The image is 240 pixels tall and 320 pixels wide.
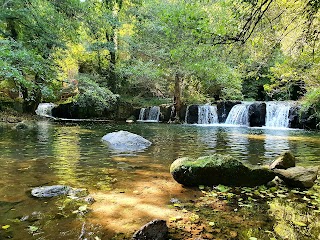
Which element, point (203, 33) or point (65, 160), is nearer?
point (203, 33)

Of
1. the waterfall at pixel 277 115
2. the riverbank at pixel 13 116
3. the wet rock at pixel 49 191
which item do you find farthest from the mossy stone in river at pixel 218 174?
the waterfall at pixel 277 115

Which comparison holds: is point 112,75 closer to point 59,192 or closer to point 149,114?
point 149,114

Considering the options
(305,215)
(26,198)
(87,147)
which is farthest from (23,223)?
(87,147)

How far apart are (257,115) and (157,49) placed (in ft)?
29.0

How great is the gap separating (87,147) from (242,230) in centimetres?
644

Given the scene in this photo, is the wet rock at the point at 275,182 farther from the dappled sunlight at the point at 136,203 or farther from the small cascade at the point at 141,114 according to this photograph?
the small cascade at the point at 141,114

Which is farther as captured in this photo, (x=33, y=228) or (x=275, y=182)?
(x=275, y=182)

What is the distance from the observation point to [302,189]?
463 centimetres

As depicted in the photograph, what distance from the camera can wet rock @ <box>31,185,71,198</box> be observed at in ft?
13.3

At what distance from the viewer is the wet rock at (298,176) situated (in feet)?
15.4

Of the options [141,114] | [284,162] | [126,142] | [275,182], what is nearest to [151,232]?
[275,182]

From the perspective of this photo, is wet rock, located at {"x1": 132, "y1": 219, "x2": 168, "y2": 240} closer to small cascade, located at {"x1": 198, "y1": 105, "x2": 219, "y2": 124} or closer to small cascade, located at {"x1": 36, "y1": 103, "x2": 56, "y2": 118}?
small cascade, located at {"x1": 198, "y1": 105, "x2": 219, "y2": 124}

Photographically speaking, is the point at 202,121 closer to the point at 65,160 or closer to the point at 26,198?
the point at 65,160

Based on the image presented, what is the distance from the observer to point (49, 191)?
4148 millimetres
